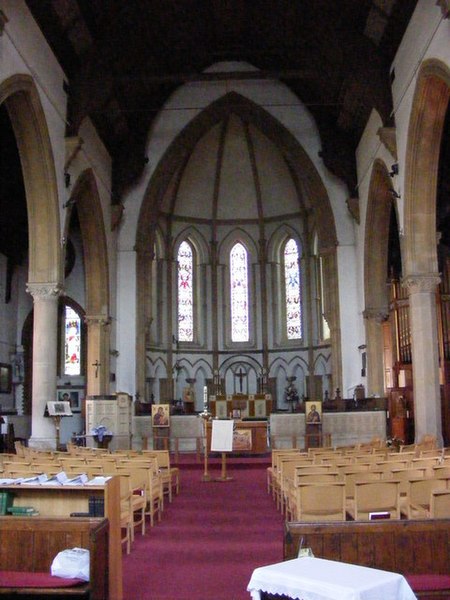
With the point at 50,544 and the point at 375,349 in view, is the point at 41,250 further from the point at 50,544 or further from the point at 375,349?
the point at 50,544

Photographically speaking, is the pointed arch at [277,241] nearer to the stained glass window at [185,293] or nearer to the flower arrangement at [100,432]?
the stained glass window at [185,293]

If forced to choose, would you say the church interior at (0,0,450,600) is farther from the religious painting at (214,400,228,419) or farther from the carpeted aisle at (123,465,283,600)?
the carpeted aisle at (123,465,283,600)

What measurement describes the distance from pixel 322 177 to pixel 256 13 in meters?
6.16

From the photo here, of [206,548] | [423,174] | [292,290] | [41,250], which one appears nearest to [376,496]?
[206,548]

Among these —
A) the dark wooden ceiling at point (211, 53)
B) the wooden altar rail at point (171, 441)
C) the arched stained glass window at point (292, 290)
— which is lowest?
the wooden altar rail at point (171, 441)

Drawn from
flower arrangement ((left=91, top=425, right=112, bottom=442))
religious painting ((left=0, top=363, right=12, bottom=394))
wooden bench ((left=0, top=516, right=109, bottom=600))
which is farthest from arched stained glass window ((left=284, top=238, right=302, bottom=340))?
wooden bench ((left=0, top=516, right=109, bottom=600))

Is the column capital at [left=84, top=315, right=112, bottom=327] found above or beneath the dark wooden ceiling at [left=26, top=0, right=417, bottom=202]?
beneath

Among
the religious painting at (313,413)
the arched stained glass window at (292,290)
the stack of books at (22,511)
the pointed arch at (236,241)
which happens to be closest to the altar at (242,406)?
the religious painting at (313,413)

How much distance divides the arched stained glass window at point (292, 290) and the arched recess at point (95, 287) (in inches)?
374

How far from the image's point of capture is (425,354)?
1555 cm

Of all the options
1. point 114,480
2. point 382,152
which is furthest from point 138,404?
point 114,480

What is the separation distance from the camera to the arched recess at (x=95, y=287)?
21156 mm

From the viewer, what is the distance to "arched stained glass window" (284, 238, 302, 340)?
29073 millimetres

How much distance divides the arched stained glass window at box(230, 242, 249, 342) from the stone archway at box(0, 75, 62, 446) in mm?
13783
